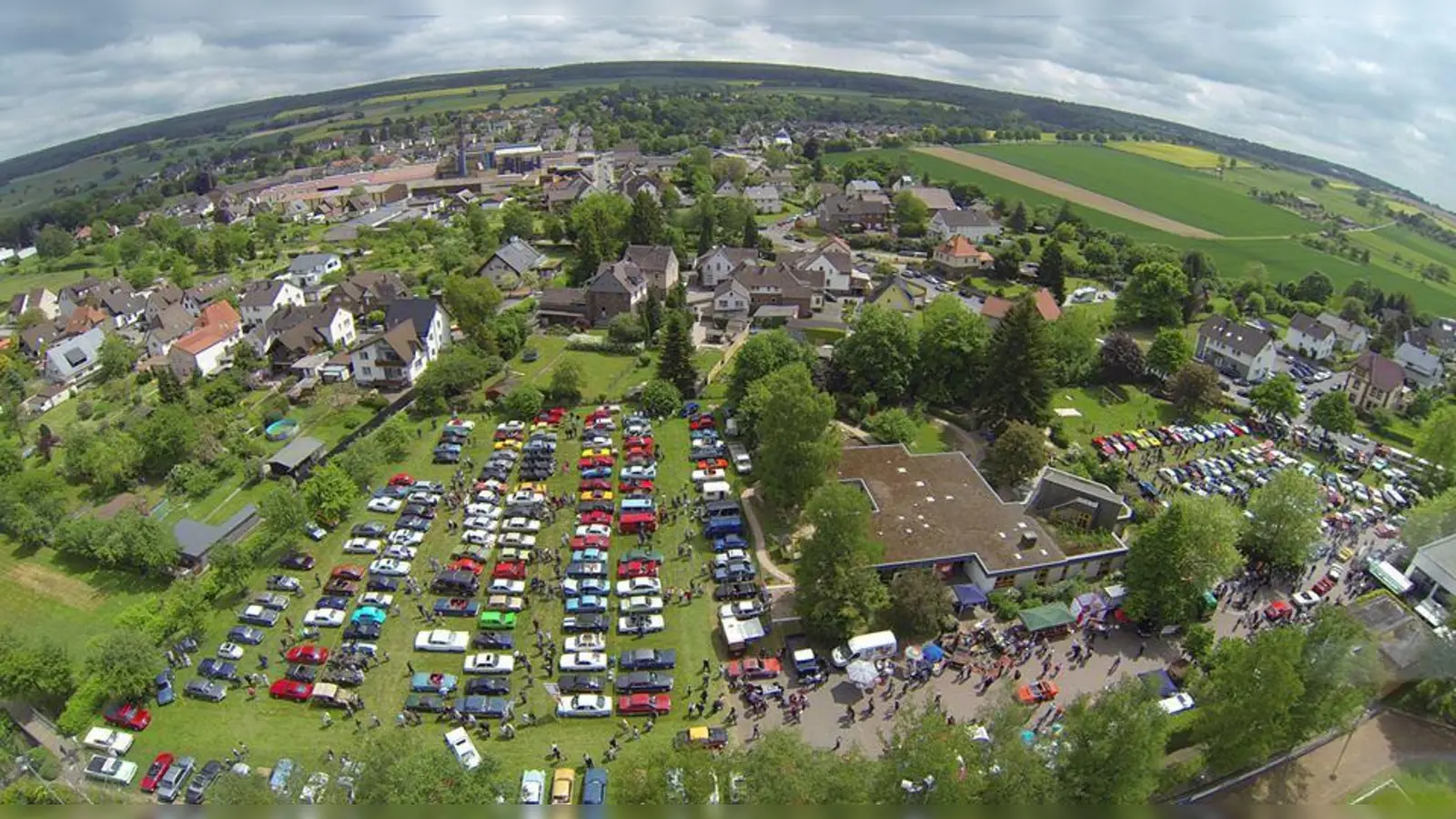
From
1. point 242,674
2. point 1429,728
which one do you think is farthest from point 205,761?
point 1429,728

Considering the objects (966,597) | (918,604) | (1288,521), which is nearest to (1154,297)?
(1288,521)

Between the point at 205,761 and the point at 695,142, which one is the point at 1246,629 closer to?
the point at 205,761

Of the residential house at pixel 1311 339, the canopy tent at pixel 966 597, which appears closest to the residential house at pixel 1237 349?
the residential house at pixel 1311 339

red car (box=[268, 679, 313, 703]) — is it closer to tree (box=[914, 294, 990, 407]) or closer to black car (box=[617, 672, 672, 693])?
black car (box=[617, 672, 672, 693])

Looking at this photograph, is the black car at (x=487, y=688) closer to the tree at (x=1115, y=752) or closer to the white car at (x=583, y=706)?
the white car at (x=583, y=706)

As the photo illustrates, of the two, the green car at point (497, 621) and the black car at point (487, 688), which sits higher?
the green car at point (497, 621)

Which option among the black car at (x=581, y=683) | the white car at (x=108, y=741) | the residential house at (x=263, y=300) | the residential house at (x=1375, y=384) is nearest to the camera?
the white car at (x=108, y=741)
